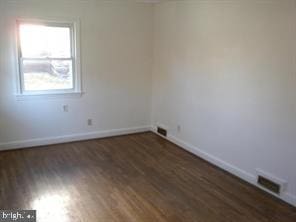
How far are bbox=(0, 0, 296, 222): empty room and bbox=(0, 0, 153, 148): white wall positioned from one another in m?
0.02

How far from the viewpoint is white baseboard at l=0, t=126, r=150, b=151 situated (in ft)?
14.9

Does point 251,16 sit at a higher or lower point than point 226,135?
higher

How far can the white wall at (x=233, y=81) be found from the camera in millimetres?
3137

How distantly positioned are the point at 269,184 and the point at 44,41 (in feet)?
12.3

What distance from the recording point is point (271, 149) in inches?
132

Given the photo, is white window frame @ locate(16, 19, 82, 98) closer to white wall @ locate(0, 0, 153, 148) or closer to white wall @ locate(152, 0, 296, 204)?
white wall @ locate(0, 0, 153, 148)

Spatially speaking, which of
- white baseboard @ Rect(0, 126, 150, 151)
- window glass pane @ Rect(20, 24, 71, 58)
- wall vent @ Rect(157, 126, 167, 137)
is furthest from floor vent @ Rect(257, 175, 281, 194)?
window glass pane @ Rect(20, 24, 71, 58)

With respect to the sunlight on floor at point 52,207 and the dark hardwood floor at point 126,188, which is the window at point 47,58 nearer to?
the dark hardwood floor at point 126,188

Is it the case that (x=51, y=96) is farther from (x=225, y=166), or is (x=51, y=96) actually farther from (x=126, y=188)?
(x=225, y=166)

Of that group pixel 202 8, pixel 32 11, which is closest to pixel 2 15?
pixel 32 11

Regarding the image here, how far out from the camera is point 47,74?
466cm

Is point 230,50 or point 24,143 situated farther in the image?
point 24,143

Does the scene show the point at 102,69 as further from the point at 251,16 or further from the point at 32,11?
the point at 251,16

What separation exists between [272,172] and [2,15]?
409 centimetres
